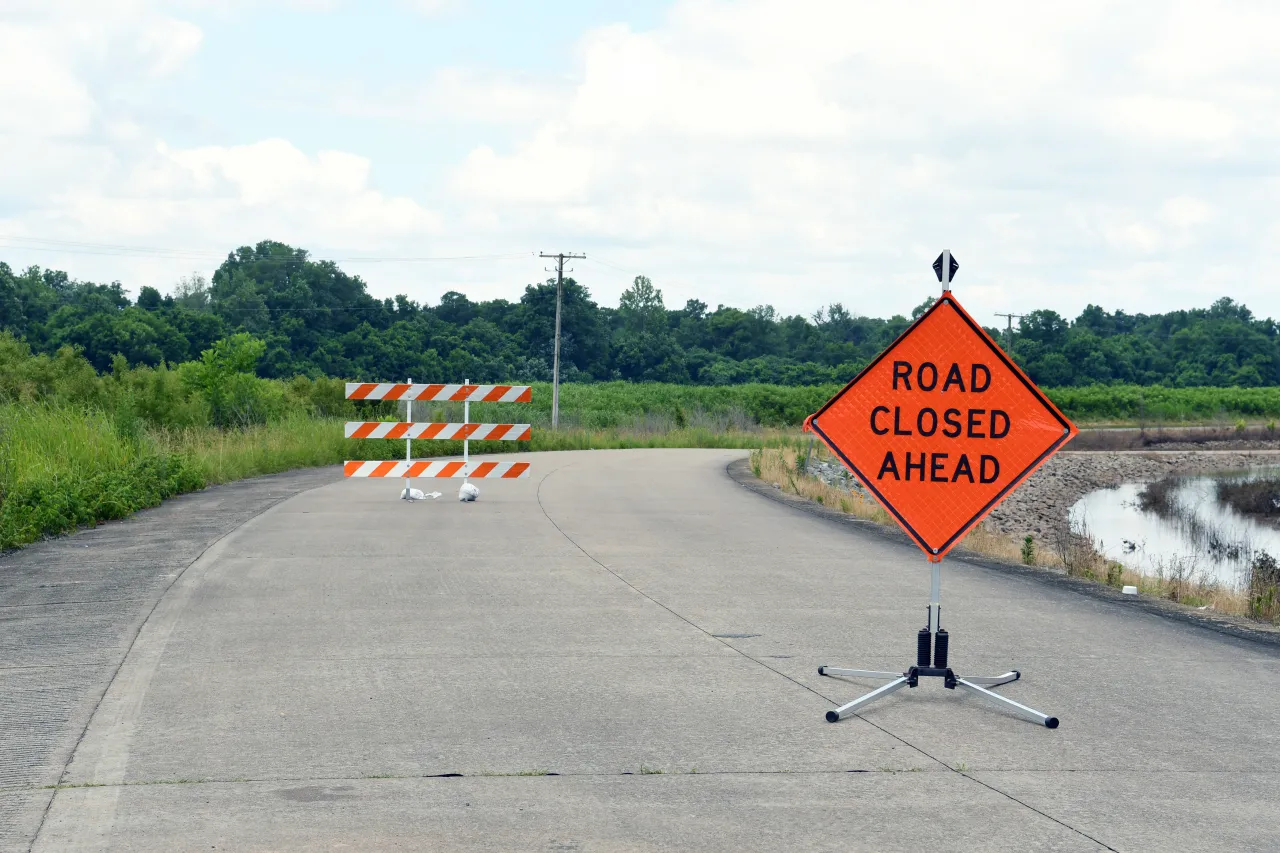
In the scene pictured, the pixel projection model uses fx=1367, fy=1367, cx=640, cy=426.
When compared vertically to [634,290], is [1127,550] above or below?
below

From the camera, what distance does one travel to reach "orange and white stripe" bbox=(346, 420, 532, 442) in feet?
69.9

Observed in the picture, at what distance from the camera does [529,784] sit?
19.6 feet

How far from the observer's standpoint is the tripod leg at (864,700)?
7.17 m

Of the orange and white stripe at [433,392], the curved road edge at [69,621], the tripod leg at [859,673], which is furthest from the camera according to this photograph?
the orange and white stripe at [433,392]

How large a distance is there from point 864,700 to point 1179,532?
2758 cm

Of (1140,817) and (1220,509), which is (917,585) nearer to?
(1140,817)

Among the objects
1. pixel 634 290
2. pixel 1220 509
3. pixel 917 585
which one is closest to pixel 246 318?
pixel 634 290

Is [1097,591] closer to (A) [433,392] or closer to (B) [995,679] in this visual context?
(B) [995,679]

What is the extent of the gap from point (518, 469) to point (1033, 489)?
95.6ft

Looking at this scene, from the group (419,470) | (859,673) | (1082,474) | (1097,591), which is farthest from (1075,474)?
(859,673)

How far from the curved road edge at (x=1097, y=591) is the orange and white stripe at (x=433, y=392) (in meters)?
5.01

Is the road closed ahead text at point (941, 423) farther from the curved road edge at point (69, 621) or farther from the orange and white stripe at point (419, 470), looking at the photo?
the orange and white stripe at point (419, 470)

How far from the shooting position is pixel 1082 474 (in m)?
52.2

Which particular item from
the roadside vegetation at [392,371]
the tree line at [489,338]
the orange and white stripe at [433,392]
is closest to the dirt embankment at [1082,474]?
the roadside vegetation at [392,371]
